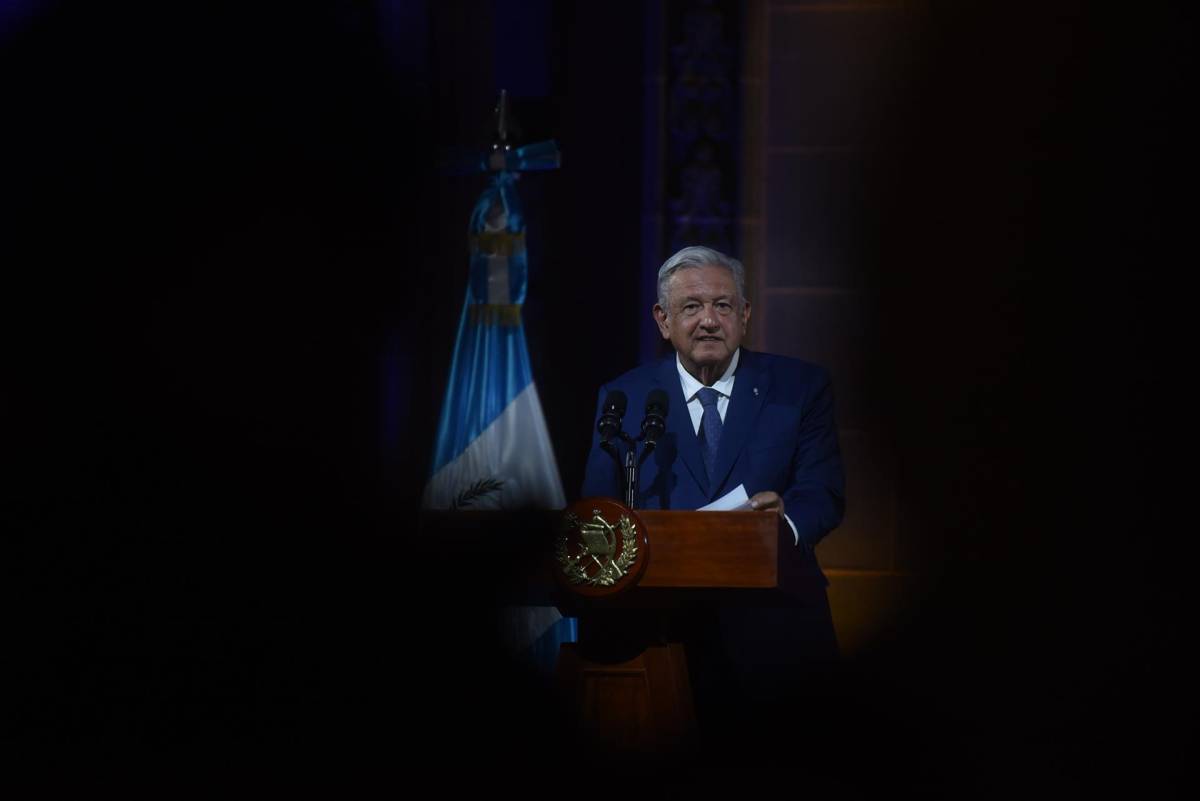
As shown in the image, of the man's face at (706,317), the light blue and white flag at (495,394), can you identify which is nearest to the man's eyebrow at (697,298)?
the man's face at (706,317)

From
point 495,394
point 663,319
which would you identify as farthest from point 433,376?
point 663,319

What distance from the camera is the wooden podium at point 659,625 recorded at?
254 centimetres

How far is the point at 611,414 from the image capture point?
9.35 ft

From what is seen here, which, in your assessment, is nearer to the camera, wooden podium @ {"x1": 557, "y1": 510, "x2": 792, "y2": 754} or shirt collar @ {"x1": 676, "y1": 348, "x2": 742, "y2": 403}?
wooden podium @ {"x1": 557, "y1": 510, "x2": 792, "y2": 754}

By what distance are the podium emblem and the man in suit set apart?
0.37 m

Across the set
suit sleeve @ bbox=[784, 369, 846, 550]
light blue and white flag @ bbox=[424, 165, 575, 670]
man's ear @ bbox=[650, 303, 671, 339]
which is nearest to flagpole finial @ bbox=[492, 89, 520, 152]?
light blue and white flag @ bbox=[424, 165, 575, 670]

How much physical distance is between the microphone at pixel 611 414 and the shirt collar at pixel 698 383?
0.35 metres

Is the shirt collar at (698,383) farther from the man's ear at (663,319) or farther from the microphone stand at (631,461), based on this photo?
the microphone stand at (631,461)

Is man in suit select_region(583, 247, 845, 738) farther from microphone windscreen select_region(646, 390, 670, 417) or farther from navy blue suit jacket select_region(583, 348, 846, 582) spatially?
microphone windscreen select_region(646, 390, 670, 417)

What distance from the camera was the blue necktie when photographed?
3146mm

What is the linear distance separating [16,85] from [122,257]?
0.43m

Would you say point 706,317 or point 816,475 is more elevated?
point 706,317

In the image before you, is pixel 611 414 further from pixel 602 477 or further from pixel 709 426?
pixel 709 426

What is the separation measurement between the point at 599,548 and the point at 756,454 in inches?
24.9
